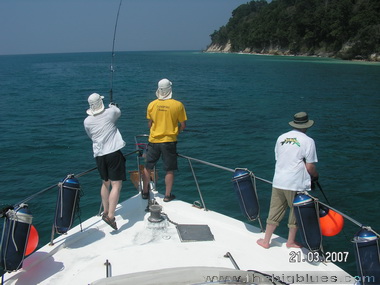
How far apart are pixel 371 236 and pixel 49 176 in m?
9.65

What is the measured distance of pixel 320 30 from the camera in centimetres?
9150

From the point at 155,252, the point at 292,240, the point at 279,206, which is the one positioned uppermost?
the point at 279,206

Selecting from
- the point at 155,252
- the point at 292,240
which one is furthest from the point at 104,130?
the point at 292,240

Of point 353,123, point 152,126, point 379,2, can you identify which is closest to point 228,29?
point 379,2

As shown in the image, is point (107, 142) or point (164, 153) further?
point (164, 153)

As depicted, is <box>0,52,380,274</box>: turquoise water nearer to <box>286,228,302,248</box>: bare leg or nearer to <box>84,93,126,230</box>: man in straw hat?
<box>286,228,302,248</box>: bare leg

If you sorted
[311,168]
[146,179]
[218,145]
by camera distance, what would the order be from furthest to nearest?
1. [218,145]
2. [146,179]
3. [311,168]

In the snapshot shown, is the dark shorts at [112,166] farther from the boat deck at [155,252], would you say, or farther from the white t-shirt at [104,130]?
the boat deck at [155,252]

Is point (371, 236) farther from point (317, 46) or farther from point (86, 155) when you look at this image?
point (317, 46)

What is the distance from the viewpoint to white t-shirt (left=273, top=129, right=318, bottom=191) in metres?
4.18

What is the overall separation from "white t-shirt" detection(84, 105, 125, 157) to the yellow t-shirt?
2.43ft

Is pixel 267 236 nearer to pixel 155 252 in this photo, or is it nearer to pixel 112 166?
pixel 155 252

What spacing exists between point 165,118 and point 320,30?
96.3m

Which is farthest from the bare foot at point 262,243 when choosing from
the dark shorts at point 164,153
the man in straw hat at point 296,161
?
the dark shorts at point 164,153
